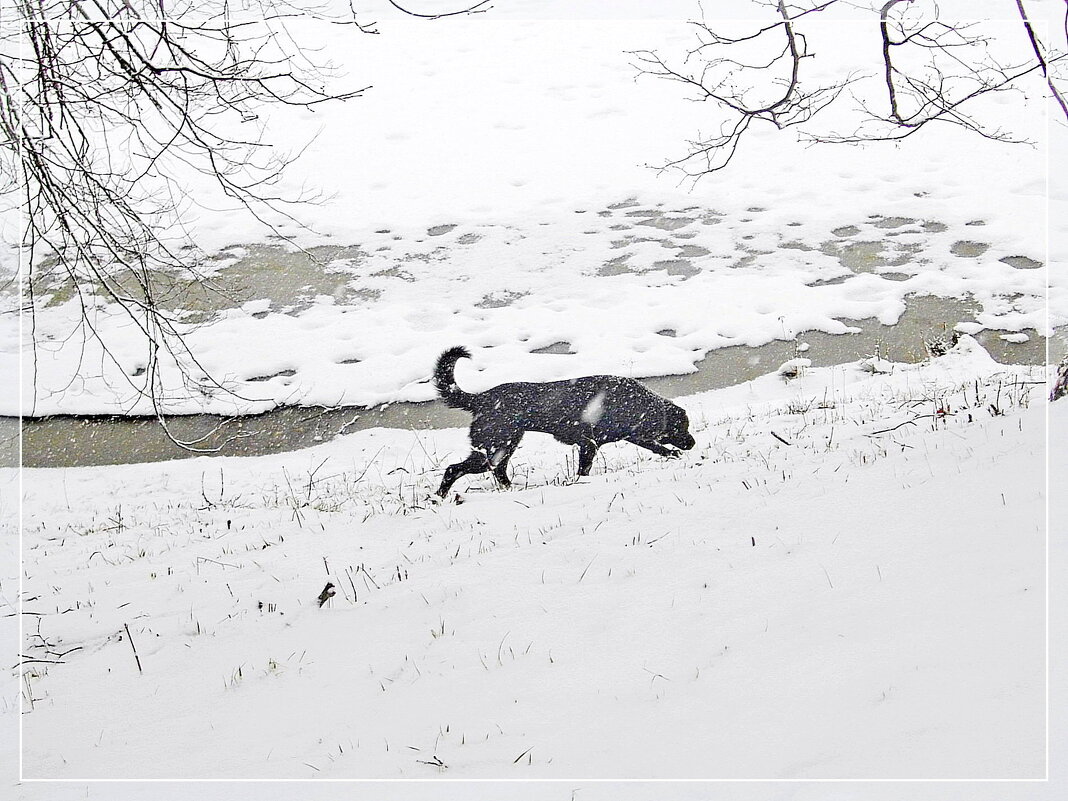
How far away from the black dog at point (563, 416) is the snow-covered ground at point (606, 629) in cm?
47

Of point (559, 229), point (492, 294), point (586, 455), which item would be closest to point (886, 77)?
point (586, 455)

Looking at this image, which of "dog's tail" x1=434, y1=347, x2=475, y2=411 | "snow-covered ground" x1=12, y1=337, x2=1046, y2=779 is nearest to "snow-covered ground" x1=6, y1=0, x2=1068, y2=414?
"dog's tail" x1=434, y1=347, x2=475, y2=411

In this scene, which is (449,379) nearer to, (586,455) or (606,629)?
(586,455)

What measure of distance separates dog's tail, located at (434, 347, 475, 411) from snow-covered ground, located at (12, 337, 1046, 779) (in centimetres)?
68

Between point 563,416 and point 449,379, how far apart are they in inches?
34.0

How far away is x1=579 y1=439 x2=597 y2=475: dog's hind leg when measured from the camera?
5.03 m

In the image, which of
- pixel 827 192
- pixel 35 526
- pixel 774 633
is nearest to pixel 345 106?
pixel 827 192

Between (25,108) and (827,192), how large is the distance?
32.0ft

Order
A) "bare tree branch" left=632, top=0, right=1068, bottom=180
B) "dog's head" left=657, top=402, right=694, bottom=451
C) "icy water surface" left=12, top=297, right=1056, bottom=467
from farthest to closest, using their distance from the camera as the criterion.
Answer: "icy water surface" left=12, top=297, right=1056, bottom=467
"dog's head" left=657, top=402, right=694, bottom=451
"bare tree branch" left=632, top=0, right=1068, bottom=180

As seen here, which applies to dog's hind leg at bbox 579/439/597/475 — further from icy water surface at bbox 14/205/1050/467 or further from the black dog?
icy water surface at bbox 14/205/1050/467

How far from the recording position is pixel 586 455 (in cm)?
508

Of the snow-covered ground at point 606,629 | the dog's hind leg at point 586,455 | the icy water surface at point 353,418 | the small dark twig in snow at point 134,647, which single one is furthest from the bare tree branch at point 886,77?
the small dark twig in snow at point 134,647

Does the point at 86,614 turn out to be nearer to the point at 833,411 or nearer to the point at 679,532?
the point at 679,532

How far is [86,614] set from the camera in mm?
3650
